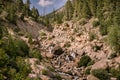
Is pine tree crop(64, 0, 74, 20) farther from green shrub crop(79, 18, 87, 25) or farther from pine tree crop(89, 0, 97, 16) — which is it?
green shrub crop(79, 18, 87, 25)

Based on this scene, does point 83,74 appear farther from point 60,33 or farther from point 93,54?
point 60,33

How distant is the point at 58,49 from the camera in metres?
101

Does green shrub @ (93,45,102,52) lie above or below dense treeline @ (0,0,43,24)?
below

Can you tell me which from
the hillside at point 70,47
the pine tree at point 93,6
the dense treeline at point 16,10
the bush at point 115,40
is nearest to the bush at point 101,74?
the hillside at point 70,47

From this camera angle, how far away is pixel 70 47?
108688mm

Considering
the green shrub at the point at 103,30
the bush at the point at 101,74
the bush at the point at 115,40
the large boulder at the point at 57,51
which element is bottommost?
the bush at the point at 101,74

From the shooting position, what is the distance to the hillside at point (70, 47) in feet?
192

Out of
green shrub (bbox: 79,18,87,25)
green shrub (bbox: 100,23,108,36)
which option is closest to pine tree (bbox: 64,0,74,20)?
green shrub (bbox: 79,18,87,25)

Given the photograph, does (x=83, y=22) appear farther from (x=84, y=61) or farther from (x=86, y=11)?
(x=84, y=61)

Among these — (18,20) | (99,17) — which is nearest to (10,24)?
(18,20)

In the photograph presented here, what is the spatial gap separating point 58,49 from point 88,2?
39.6 metres

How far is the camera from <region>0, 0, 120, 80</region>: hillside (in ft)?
192

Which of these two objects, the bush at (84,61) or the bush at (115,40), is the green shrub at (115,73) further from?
the bush at (84,61)

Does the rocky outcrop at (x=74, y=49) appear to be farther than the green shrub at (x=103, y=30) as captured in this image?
No
